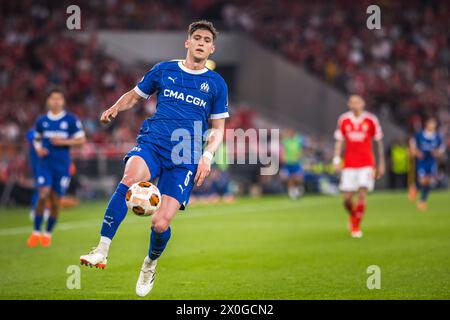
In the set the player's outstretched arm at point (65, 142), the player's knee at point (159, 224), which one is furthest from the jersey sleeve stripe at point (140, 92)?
the player's outstretched arm at point (65, 142)

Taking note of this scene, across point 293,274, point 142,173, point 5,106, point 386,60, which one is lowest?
point 293,274

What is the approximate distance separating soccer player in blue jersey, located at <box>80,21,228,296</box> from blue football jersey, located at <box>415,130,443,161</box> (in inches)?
663

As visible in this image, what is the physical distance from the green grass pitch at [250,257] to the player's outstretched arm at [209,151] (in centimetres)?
130

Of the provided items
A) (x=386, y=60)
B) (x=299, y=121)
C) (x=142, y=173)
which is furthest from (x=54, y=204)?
(x=386, y=60)

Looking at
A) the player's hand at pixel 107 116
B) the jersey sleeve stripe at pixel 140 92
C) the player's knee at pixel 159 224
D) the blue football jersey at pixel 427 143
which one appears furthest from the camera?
the blue football jersey at pixel 427 143

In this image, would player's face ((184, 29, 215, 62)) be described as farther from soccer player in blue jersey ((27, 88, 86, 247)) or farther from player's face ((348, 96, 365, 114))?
player's face ((348, 96, 365, 114))

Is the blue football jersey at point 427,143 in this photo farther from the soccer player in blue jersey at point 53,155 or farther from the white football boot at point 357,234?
the soccer player in blue jersey at point 53,155

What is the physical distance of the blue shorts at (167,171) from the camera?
29.6 ft

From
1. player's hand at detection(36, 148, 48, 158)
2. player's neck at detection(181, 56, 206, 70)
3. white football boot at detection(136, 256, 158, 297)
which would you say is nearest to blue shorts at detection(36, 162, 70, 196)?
player's hand at detection(36, 148, 48, 158)

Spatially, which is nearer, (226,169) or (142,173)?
(142,173)

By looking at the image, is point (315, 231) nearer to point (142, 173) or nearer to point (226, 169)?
point (142, 173)

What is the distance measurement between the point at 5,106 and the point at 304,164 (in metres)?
10.9

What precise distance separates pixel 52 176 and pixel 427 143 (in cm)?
1357

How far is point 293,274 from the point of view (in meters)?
11.0
